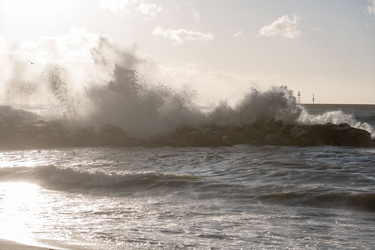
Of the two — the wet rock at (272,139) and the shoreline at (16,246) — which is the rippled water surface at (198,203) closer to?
the shoreline at (16,246)

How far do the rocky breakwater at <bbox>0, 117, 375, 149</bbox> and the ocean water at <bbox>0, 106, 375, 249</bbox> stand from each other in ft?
19.6

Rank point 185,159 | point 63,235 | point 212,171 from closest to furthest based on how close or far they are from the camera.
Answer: point 63,235 → point 212,171 → point 185,159

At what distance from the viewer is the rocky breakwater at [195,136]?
21.0 meters

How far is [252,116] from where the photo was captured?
25.4 meters

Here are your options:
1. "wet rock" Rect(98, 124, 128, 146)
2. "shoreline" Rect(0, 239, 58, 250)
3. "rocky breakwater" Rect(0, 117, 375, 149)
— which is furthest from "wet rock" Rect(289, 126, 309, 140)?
"shoreline" Rect(0, 239, 58, 250)

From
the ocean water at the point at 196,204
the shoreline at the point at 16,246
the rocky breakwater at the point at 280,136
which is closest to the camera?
the shoreline at the point at 16,246

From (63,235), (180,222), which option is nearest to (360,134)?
(180,222)

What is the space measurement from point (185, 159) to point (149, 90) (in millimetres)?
11324

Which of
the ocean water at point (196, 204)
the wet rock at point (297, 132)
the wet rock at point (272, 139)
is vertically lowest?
the ocean water at point (196, 204)

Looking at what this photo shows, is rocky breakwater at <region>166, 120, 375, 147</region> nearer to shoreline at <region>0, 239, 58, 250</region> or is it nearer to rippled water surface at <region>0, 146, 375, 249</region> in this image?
rippled water surface at <region>0, 146, 375, 249</region>

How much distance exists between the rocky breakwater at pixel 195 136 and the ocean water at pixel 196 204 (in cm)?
596

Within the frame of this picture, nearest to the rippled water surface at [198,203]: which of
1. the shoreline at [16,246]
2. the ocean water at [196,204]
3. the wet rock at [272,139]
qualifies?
the ocean water at [196,204]

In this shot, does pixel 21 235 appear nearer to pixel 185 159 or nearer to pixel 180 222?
pixel 180 222

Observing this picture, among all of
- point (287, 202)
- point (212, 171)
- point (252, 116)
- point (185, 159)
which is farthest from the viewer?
point (252, 116)
